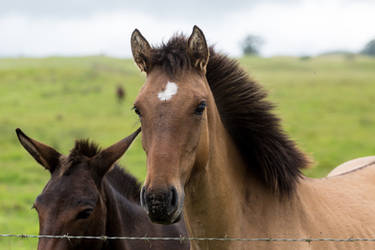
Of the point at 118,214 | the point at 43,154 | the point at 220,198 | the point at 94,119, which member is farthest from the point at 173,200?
the point at 94,119

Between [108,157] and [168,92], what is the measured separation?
4.00ft

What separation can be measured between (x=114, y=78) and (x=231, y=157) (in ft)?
108

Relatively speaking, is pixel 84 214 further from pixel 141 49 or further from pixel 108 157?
pixel 141 49

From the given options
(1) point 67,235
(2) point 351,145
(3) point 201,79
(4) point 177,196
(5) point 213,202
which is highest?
(3) point 201,79

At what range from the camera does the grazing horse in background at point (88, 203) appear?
12.5ft

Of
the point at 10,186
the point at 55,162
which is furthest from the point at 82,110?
the point at 55,162

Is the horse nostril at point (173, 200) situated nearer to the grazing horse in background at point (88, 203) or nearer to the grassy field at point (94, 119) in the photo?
the grazing horse in background at point (88, 203)

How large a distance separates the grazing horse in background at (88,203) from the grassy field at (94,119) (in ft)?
5.26

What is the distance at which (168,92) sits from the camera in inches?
129

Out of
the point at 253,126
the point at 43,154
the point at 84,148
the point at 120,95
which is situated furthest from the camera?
the point at 120,95

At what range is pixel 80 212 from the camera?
3857mm

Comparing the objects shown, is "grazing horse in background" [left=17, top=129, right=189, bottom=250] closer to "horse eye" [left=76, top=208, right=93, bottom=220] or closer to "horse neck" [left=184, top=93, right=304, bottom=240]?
"horse eye" [left=76, top=208, right=93, bottom=220]

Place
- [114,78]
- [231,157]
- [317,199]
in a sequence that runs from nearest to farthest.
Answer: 1. [231,157]
2. [317,199]
3. [114,78]

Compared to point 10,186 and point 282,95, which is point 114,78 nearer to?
point 282,95
